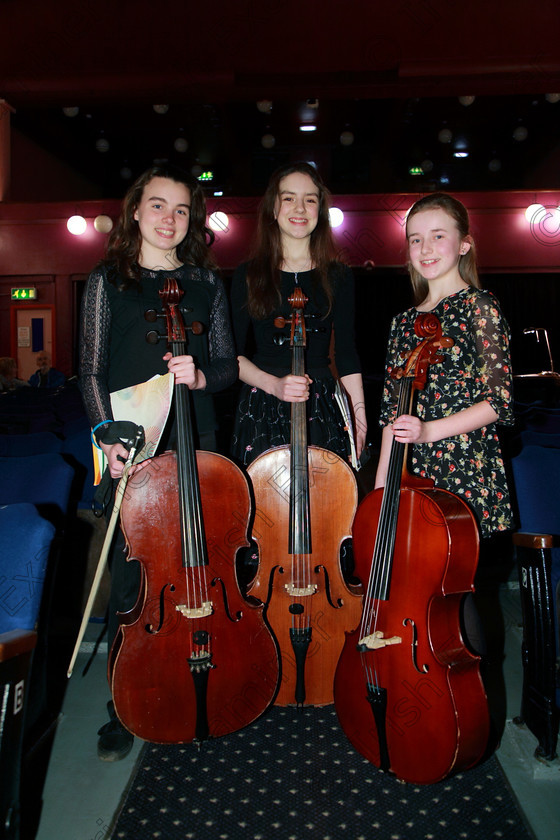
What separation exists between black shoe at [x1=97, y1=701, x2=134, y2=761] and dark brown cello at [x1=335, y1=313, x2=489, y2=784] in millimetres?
635

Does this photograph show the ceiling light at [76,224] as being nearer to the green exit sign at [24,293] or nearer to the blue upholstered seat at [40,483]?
the green exit sign at [24,293]

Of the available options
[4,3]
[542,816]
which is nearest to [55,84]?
[4,3]

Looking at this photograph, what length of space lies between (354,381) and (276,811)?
122 centimetres

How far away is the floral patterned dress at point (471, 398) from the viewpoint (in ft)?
5.29

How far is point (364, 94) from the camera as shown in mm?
7023

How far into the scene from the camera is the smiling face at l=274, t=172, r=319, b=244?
1909 mm

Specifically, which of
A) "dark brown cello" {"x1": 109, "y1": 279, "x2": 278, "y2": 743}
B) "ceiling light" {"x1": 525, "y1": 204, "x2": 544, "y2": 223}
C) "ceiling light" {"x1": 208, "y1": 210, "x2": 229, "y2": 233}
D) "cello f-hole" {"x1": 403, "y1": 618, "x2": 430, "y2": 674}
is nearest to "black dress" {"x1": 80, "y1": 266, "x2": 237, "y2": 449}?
"dark brown cello" {"x1": 109, "y1": 279, "x2": 278, "y2": 743}

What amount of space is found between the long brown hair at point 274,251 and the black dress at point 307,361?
0.03 m

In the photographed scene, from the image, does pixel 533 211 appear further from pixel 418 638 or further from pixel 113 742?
pixel 113 742

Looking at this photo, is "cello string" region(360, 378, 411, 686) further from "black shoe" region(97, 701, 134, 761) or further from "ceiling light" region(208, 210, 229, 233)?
"ceiling light" region(208, 210, 229, 233)

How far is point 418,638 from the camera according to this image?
4.68 ft

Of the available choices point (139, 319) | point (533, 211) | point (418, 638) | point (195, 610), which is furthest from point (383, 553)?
point (533, 211)

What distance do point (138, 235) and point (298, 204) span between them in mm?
486

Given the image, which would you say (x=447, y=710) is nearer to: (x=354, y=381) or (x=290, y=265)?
(x=354, y=381)
